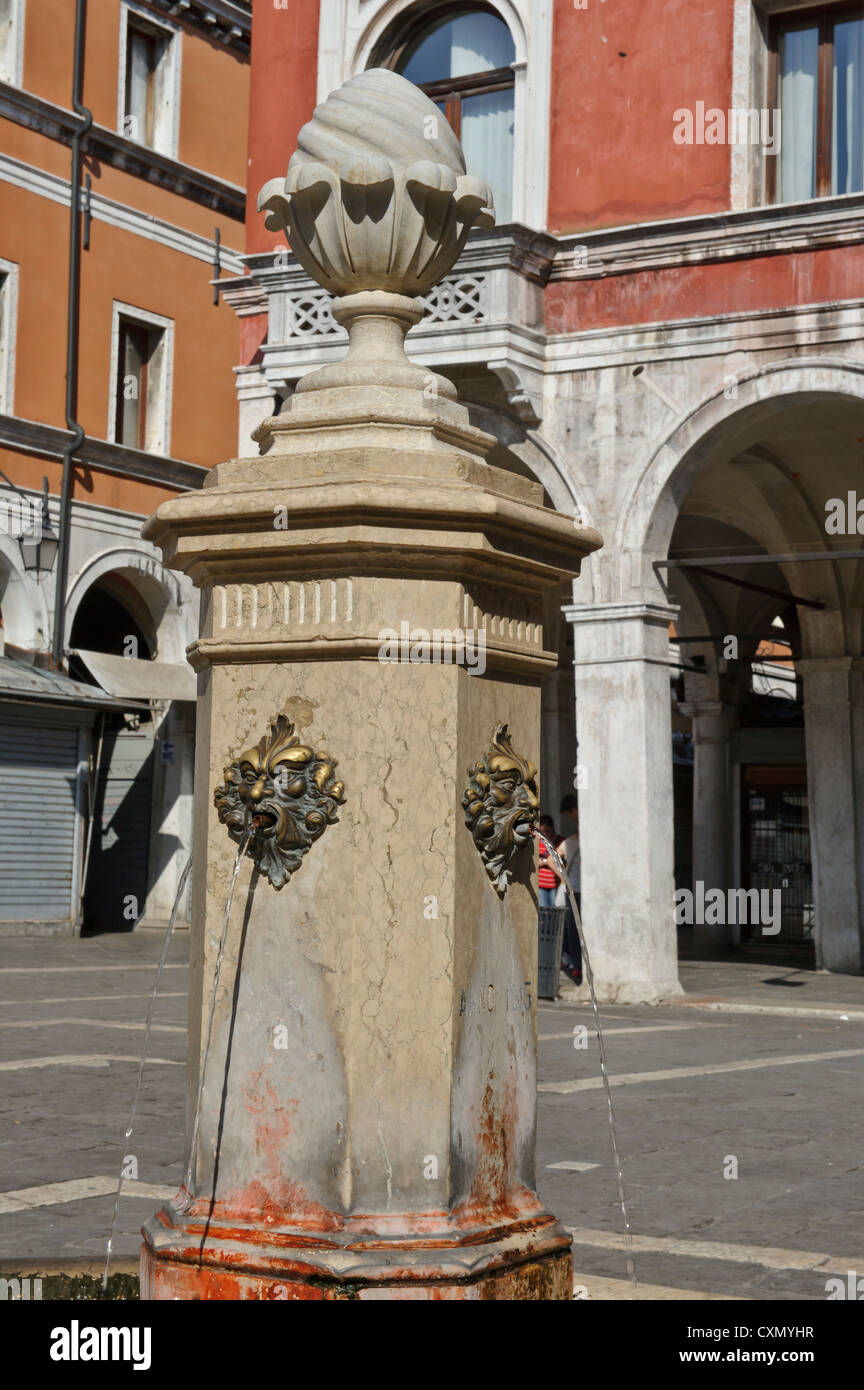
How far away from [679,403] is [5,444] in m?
9.26

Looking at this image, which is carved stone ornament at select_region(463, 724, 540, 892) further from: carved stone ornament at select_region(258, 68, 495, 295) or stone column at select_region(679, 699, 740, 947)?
stone column at select_region(679, 699, 740, 947)

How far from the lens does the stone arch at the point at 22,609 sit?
21.1 meters

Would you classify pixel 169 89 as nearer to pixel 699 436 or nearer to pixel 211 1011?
pixel 699 436

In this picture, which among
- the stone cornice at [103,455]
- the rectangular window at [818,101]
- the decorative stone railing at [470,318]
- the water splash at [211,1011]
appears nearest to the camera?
the water splash at [211,1011]

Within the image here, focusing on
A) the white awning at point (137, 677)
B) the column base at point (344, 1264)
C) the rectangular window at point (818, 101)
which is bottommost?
the column base at point (344, 1264)

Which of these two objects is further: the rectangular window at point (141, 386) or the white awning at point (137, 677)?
the rectangular window at point (141, 386)

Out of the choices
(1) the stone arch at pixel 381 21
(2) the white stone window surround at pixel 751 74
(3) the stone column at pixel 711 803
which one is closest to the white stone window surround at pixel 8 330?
(1) the stone arch at pixel 381 21

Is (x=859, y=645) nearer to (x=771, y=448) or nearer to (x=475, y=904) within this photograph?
(x=771, y=448)

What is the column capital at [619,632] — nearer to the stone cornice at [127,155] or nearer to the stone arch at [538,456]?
the stone arch at [538,456]

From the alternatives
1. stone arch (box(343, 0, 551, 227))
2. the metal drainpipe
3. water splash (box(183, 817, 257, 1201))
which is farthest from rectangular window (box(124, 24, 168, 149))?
water splash (box(183, 817, 257, 1201))

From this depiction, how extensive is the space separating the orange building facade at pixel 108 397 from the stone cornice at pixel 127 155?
0.09 ft

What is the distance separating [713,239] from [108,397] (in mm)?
10340

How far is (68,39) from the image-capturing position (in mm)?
22453

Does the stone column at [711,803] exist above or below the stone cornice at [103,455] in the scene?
below
